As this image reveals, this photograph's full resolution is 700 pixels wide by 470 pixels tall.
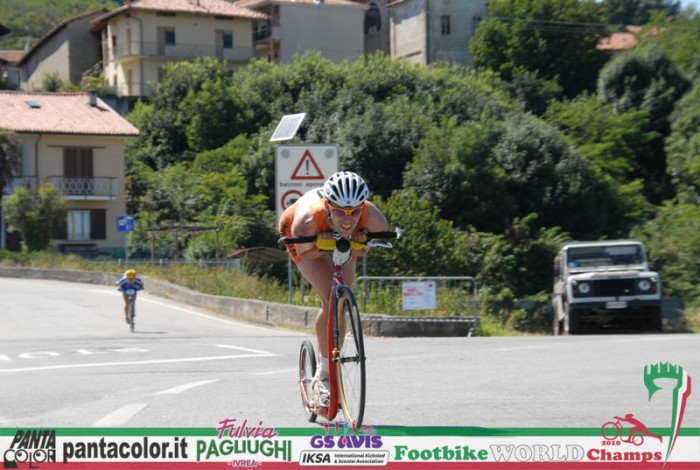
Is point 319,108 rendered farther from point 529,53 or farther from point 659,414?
point 659,414

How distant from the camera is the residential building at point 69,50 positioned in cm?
8656

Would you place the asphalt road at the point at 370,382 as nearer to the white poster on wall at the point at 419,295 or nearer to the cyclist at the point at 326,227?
the cyclist at the point at 326,227

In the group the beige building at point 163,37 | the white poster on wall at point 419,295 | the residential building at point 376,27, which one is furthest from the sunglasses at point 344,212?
the residential building at point 376,27

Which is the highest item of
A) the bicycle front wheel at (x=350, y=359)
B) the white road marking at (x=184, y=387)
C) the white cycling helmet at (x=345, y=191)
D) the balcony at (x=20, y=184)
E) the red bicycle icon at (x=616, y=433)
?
the white cycling helmet at (x=345, y=191)

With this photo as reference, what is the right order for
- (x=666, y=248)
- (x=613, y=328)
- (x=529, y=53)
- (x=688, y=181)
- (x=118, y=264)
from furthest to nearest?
(x=529, y=53) < (x=688, y=181) < (x=118, y=264) < (x=666, y=248) < (x=613, y=328)

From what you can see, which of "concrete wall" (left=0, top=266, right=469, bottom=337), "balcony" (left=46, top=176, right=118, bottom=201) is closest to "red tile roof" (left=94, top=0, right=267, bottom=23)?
"balcony" (left=46, top=176, right=118, bottom=201)

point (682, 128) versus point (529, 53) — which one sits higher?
point (529, 53)

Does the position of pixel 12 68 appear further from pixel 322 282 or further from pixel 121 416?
pixel 322 282

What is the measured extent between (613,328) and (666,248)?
17.5m

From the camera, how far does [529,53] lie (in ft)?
239

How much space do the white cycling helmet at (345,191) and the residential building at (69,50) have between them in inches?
3215

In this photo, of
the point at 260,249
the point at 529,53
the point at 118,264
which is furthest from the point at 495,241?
the point at 529,53

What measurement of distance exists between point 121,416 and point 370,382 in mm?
3014

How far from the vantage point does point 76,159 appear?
6103 cm
